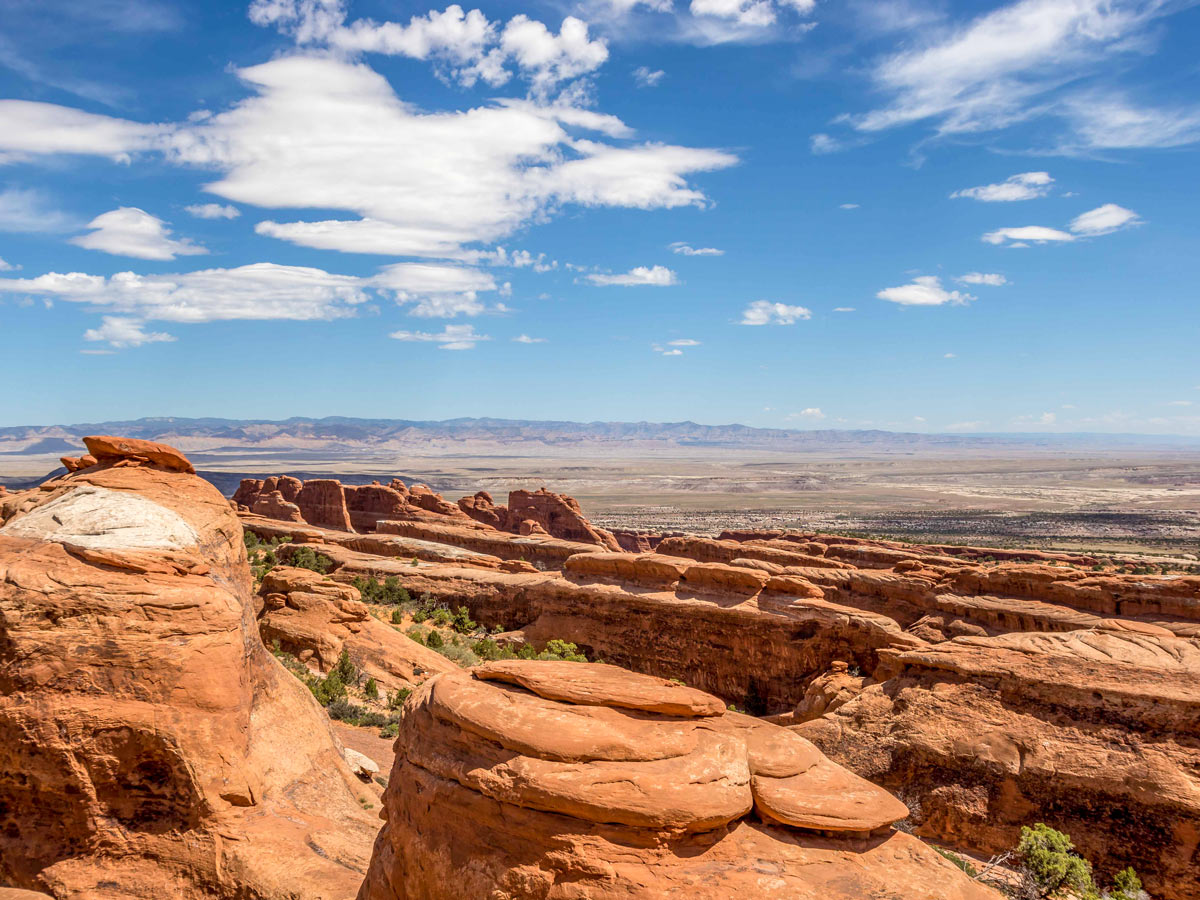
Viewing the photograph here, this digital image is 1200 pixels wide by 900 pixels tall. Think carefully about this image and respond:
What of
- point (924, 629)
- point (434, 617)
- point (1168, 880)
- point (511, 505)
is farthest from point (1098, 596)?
point (511, 505)

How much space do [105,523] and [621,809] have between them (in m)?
8.04

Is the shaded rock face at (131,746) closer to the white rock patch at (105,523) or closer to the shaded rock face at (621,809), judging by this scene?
the white rock patch at (105,523)

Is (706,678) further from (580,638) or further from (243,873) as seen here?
(243,873)

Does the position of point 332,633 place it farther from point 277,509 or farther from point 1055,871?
point 277,509

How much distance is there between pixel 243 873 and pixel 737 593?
1818 cm

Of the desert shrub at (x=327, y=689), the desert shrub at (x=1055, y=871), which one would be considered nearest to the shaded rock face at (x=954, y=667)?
the desert shrub at (x=1055, y=871)

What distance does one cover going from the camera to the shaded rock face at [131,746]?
870 centimetres

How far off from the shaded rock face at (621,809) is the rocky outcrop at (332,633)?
12392 mm

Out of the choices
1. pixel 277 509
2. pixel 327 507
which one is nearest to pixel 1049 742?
pixel 327 507

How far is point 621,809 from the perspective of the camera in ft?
22.5

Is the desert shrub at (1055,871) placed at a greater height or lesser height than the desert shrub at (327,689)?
lesser

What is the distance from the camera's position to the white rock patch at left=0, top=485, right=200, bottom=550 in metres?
9.89

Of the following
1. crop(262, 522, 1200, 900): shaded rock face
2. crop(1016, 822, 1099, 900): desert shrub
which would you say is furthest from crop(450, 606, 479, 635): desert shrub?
crop(1016, 822, 1099, 900): desert shrub

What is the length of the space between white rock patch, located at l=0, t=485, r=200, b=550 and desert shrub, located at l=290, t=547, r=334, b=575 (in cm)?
2474
